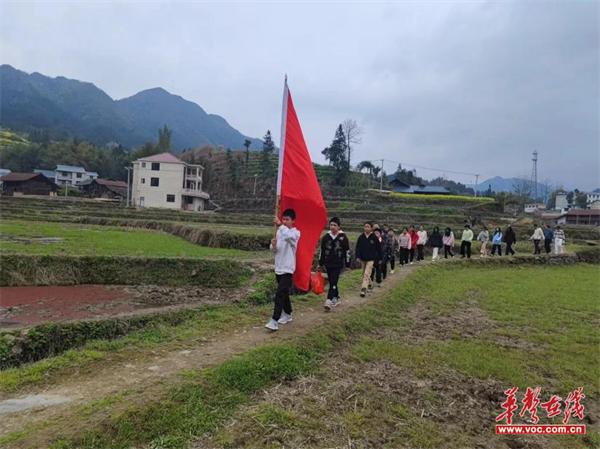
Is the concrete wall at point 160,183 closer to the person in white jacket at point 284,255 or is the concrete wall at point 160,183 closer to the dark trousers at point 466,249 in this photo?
the dark trousers at point 466,249

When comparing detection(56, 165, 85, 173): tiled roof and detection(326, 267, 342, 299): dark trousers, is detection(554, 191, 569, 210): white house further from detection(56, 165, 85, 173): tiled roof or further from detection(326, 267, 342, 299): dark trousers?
detection(56, 165, 85, 173): tiled roof

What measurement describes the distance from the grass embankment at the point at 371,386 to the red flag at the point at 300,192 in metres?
1.44

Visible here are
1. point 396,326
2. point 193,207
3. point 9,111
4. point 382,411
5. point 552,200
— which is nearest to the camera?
point 382,411

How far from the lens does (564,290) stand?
15.9m

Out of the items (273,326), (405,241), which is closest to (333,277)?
(273,326)

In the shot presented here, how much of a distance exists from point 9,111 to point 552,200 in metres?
214

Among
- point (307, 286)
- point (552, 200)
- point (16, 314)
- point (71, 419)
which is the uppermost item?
point (552, 200)

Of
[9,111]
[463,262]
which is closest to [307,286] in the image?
[463,262]

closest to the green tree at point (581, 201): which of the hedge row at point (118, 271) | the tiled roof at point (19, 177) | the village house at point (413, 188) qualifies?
the village house at point (413, 188)

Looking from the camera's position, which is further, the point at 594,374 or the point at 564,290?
the point at 564,290

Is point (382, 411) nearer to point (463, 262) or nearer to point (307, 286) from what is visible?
point (307, 286)

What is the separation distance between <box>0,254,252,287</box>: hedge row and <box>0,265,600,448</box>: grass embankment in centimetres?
648

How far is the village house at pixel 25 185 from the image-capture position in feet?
227

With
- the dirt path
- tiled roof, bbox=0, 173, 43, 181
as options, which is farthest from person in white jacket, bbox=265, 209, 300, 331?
tiled roof, bbox=0, 173, 43, 181
